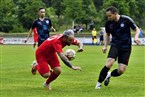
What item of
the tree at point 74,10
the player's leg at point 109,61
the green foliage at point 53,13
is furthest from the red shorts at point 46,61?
the tree at point 74,10

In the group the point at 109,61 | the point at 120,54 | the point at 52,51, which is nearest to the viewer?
the point at 52,51

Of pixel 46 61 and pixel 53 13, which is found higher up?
pixel 46 61

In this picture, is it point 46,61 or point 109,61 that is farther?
point 109,61

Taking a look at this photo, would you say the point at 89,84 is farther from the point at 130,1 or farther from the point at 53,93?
the point at 130,1

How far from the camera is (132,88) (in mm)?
11875

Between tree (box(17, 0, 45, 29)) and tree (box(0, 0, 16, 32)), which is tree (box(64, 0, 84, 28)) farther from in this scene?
tree (box(0, 0, 16, 32))

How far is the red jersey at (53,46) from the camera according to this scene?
10.9 m

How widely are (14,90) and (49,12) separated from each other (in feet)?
207

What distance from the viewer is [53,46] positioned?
11.0m

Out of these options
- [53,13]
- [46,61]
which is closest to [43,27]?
[46,61]

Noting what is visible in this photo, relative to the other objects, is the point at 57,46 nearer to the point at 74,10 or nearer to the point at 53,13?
the point at 74,10

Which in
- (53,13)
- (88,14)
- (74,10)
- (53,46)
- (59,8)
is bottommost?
(59,8)

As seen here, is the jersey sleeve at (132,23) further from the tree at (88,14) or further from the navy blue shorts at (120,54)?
the tree at (88,14)

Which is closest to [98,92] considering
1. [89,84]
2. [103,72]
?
[103,72]
